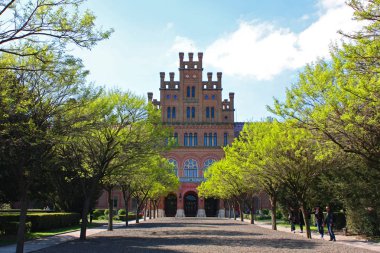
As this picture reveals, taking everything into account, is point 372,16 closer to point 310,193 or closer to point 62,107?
point 62,107

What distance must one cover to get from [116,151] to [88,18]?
1255 centimetres

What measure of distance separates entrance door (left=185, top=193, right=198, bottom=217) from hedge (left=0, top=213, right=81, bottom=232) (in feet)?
140

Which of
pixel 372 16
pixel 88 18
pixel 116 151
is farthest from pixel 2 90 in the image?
pixel 116 151

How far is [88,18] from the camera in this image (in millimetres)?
10984

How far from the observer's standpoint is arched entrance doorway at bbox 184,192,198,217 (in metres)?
76.0

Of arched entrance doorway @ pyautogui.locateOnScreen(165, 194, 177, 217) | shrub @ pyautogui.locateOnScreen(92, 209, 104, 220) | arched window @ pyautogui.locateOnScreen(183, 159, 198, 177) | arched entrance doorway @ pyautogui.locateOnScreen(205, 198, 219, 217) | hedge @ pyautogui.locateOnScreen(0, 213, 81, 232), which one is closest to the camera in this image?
hedge @ pyautogui.locateOnScreen(0, 213, 81, 232)

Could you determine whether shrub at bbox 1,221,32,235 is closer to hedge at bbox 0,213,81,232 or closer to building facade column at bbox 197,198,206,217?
hedge at bbox 0,213,81,232

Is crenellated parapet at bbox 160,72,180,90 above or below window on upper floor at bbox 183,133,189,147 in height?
above

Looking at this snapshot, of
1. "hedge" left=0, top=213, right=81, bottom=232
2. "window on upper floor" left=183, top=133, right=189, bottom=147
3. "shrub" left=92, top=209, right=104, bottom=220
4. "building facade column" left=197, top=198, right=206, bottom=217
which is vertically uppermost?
"window on upper floor" left=183, top=133, right=189, bottom=147

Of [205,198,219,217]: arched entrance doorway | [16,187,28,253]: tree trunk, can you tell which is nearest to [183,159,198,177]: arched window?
[205,198,219,217]: arched entrance doorway

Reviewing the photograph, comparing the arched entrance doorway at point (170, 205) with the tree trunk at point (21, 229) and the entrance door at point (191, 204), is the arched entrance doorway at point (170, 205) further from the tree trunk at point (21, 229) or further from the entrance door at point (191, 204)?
the tree trunk at point (21, 229)

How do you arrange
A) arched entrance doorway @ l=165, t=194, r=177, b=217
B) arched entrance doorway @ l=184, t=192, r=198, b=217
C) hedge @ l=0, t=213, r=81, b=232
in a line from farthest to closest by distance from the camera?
arched entrance doorway @ l=165, t=194, r=177, b=217
arched entrance doorway @ l=184, t=192, r=198, b=217
hedge @ l=0, t=213, r=81, b=232

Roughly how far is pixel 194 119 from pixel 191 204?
50.8ft

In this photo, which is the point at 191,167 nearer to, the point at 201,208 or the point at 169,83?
the point at 201,208
